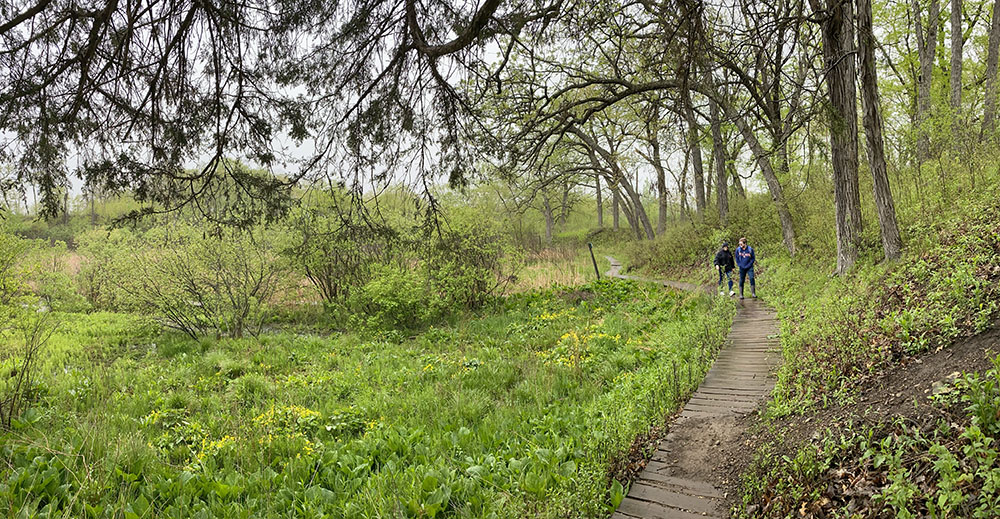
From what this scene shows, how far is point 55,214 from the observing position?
14.3ft

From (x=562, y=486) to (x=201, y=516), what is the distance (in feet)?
9.05

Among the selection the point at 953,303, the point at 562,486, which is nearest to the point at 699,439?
the point at 562,486

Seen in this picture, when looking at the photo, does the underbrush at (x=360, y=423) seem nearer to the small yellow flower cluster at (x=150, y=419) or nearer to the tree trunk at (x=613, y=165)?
the small yellow flower cluster at (x=150, y=419)

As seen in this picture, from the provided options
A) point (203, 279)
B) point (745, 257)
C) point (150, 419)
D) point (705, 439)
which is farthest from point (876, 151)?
point (203, 279)

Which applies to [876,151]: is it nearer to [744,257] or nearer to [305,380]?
[744,257]

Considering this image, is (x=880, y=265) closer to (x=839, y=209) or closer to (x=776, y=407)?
(x=839, y=209)

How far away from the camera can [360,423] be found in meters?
5.78

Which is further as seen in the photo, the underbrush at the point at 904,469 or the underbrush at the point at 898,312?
the underbrush at the point at 898,312

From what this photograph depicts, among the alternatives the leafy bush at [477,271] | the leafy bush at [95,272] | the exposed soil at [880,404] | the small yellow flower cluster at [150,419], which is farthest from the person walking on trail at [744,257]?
the leafy bush at [95,272]

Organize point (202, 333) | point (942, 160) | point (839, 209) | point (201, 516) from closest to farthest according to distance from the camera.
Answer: point (201, 516), point (942, 160), point (839, 209), point (202, 333)

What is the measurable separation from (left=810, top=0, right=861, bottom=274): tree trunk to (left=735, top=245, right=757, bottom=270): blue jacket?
1766 millimetres

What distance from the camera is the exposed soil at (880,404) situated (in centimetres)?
313

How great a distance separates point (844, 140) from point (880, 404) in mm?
6141

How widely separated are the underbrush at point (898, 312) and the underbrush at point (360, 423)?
1.22 metres
